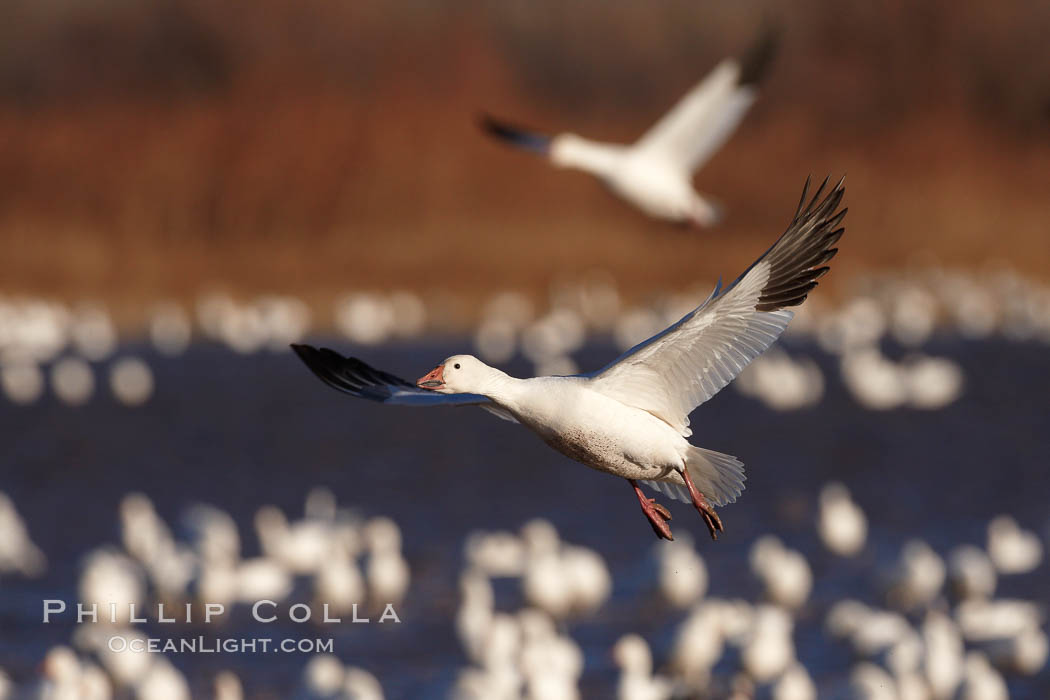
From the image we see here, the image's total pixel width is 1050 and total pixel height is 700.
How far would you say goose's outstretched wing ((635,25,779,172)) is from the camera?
36.1 feet

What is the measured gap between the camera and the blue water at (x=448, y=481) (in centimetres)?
1248

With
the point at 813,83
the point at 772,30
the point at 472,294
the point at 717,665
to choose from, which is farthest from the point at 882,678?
the point at 813,83

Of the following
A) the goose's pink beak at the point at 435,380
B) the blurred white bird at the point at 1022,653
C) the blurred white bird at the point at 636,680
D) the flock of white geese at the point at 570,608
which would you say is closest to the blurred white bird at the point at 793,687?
the flock of white geese at the point at 570,608

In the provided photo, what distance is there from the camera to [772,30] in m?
11.2

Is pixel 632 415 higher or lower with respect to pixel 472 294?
lower

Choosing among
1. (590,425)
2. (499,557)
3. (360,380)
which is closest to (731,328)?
(590,425)

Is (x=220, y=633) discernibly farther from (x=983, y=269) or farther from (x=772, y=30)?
(x=983, y=269)

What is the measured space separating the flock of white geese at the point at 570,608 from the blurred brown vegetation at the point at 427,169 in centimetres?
1086

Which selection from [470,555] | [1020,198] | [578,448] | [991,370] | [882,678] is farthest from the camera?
[1020,198]

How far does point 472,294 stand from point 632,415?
21054 mm

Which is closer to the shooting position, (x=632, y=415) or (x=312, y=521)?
(x=632, y=415)

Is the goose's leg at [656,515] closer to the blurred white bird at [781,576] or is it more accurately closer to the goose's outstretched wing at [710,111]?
the goose's outstretched wing at [710,111]

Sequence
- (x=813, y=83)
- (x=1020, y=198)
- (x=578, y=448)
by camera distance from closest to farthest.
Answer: (x=578, y=448) → (x=1020, y=198) → (x=813, y=83)

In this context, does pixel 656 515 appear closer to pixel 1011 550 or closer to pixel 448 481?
pixel 1011 550
